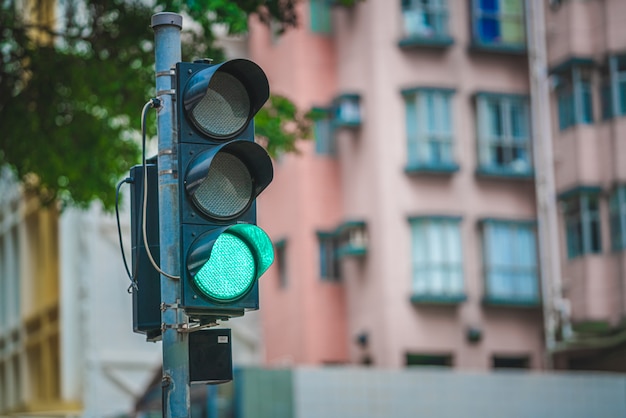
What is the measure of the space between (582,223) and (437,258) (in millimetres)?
3071

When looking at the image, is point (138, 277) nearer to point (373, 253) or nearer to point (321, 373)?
point (321, 373)

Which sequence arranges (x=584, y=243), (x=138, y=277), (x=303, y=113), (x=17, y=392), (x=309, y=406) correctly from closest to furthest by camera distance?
(x=138, y=277)
(x=303, y=113)
(x=309, y=406)
(x=584, y=243)
(x=17, y=392)

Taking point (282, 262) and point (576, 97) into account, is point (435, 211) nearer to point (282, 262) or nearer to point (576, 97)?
point (576, 97)

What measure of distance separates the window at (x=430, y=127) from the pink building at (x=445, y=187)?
0.03 meters

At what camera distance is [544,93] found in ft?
101

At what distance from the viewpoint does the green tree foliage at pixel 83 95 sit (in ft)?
59.5

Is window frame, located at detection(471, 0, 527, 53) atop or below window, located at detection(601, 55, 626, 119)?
atop

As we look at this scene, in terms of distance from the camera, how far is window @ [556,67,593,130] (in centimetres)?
2952

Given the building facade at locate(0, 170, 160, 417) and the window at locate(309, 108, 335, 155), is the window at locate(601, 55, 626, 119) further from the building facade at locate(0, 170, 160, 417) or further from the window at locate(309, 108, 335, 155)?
the building facade at locate(0, 170, 160, 417)

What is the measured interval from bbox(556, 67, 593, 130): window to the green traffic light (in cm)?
2361

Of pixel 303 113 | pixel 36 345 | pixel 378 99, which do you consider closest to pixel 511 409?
pixel 378 99

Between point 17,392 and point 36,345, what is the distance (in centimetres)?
214

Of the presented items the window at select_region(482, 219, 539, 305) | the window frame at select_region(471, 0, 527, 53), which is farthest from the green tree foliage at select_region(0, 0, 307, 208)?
the window frame at select_region(471, 0, 527, 53)

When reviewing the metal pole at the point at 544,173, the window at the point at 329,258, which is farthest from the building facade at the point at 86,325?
the metal pole at the point at 544,173
